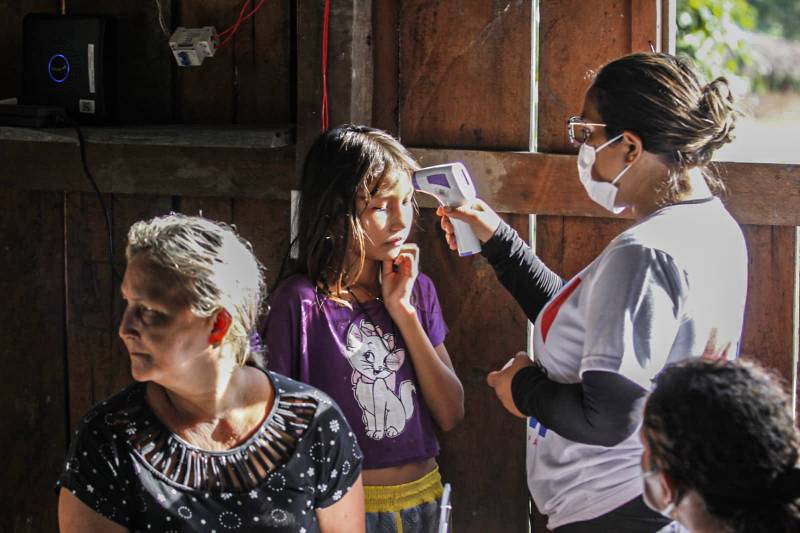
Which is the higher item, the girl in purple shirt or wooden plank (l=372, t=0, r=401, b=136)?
wooden plank (l=372, t=0, r=401, b=136)

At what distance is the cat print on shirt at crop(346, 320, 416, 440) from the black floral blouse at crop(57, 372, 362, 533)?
0.39m

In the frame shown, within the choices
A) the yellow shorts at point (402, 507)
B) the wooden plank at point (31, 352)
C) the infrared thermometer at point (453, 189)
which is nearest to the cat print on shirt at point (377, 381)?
the yellow shorts at point (402, 507)

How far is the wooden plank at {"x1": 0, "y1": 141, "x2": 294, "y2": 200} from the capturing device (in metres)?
3.03

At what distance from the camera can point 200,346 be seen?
2.08m

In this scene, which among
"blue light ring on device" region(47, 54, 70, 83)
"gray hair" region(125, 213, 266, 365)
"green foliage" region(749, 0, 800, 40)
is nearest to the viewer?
"gray hair" region(125, 213, 266, 365)

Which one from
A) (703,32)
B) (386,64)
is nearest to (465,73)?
(386,64)

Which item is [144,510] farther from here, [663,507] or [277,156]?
[277,156]

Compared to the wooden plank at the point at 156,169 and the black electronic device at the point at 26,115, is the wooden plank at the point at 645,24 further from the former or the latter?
the black electronic device at the point at 26,115

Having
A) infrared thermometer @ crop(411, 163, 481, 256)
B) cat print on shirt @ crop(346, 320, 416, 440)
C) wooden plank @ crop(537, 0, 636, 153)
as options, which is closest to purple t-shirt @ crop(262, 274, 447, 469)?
cat print on shirt @ crop(346, 320, 416, 440)

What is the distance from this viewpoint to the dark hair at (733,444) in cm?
143

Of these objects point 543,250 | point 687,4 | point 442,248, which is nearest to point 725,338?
point 543,250

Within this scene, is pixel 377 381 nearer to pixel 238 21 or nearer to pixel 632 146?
pixel 632 146

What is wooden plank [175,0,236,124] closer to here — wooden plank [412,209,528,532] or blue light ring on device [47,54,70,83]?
blue light ring on device [47,54,70,83]

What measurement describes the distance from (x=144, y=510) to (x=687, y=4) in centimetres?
426
